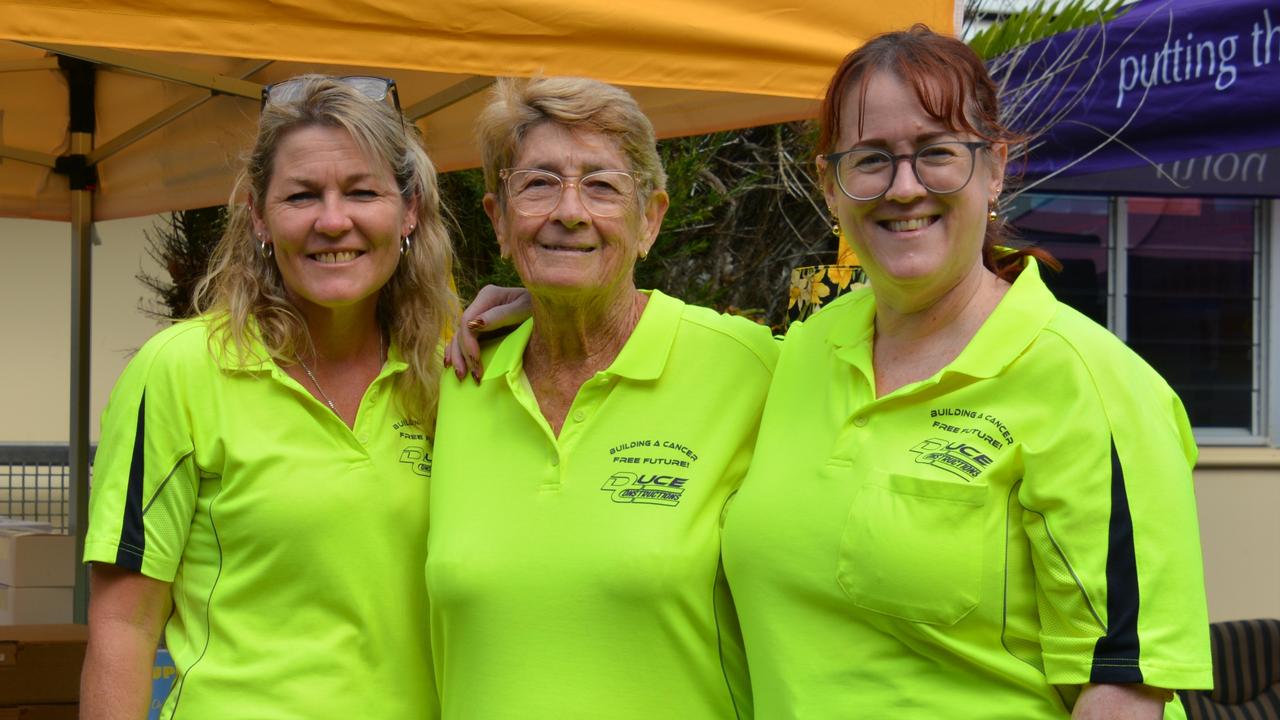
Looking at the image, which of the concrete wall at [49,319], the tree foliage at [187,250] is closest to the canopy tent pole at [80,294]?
the tree foliage at [187,250]

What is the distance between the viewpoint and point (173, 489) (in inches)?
82.1

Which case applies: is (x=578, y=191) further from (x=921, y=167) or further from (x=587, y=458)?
(x=921, y=167)

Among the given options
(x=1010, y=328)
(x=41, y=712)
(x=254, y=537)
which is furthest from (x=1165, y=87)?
(x=41, y=712)

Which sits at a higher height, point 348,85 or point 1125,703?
point 348,85

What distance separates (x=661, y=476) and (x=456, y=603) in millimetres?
402

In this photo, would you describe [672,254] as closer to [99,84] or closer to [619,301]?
[99,84]

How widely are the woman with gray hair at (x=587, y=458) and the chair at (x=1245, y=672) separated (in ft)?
10.7

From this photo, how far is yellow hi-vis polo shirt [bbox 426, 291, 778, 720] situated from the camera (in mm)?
2023

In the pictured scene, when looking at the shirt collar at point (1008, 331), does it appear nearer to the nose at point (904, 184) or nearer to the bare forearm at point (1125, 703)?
the nose at point (904, 184)

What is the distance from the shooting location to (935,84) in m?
1.82

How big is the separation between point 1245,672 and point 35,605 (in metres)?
4.59

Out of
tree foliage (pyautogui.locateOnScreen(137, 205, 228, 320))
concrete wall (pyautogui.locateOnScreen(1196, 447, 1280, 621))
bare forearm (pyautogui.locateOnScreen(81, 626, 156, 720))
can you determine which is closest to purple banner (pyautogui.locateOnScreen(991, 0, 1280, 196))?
bare forearm (pyautogui.locateOnScreen(81, 626, 156, 720))

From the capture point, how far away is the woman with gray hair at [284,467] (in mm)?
2072

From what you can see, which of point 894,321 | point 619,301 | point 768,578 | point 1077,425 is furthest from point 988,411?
point 619,301
